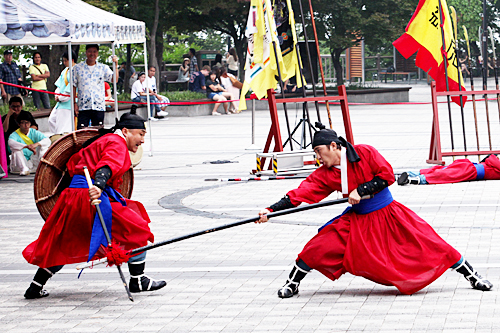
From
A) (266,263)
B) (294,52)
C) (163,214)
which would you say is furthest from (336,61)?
(266,263)

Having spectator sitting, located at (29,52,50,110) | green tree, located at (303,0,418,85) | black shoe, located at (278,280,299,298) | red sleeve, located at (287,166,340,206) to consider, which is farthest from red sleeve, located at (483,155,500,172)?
green tree, located at (303,0,418,85)

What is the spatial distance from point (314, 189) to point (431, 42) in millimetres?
8097

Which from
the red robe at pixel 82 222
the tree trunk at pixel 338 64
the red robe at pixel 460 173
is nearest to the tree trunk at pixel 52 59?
the tree trunk at pixel 338 64

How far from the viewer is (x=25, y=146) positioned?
1273 cm

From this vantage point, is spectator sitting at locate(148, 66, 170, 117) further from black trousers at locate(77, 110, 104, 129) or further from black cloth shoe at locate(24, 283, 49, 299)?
black cloth shoe at locate(24, 283, 49, 299)

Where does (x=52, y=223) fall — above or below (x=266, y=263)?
above

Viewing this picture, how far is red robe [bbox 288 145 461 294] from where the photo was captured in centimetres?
518

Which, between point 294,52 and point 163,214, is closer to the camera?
point 163,214

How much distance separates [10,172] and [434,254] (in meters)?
9.28

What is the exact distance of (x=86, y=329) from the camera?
15.9ft

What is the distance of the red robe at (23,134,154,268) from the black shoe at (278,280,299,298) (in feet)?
3.28

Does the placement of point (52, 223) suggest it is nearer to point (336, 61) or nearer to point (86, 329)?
point (86, 329)

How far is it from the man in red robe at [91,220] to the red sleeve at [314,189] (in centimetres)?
108

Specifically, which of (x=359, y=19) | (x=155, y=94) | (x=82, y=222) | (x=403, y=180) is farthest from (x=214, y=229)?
(x=359, y=19)
